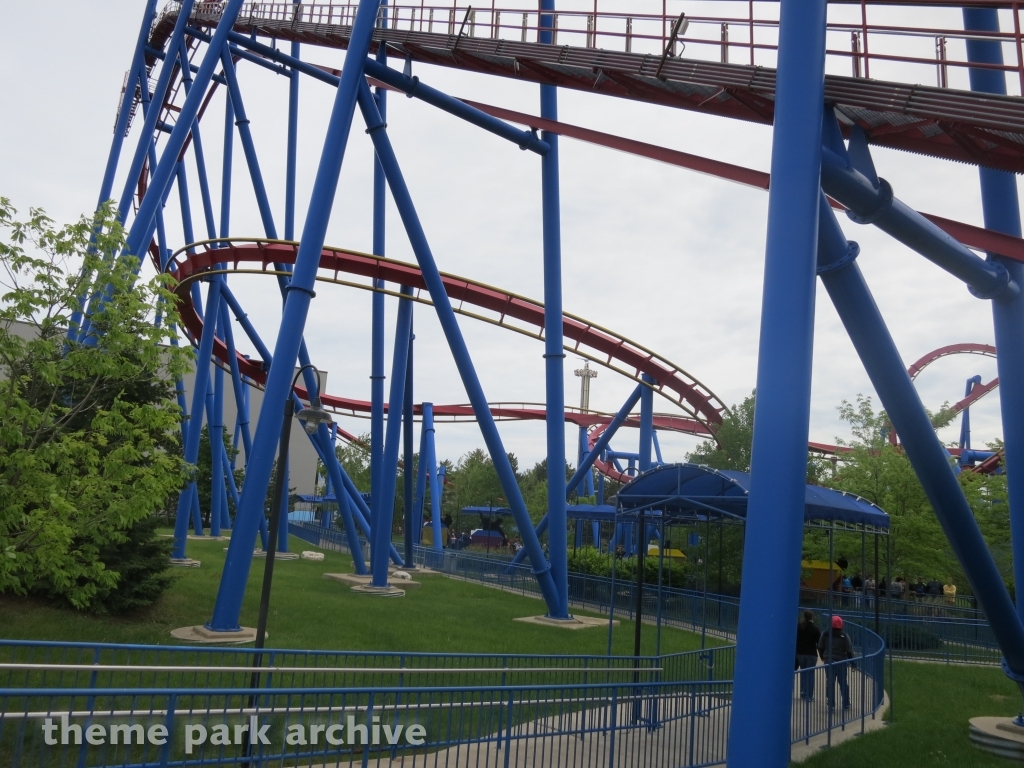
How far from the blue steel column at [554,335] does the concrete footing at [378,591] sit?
13.0 feet

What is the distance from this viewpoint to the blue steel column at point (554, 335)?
16.9m

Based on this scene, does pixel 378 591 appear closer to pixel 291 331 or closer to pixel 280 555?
pixel 291 331

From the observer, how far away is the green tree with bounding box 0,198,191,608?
8.30 m

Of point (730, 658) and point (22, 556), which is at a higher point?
point (22, 556)

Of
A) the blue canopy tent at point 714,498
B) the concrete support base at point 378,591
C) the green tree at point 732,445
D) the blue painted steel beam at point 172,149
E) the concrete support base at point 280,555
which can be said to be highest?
the blue painted steel beam at point 172,149

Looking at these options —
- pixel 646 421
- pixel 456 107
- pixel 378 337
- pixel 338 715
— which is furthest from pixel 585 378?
pixel 338 715

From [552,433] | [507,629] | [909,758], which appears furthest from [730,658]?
[552,433]

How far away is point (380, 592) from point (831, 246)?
45.8 feet

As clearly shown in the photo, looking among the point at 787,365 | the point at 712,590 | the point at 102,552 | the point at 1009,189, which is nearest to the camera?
the point at 787,365

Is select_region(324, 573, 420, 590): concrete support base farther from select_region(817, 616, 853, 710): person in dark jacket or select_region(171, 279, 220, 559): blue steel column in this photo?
select_region(817, 616, 853, 710): person in dark jacket

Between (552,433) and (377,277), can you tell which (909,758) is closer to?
(552,433)

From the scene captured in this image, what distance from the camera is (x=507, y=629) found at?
15.1m

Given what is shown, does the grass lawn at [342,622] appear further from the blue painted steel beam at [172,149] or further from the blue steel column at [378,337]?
the blue painted steel beam at [172,149]

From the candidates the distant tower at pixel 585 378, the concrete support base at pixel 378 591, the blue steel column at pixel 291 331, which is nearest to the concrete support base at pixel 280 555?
the concrete support base at pixel 378 591
